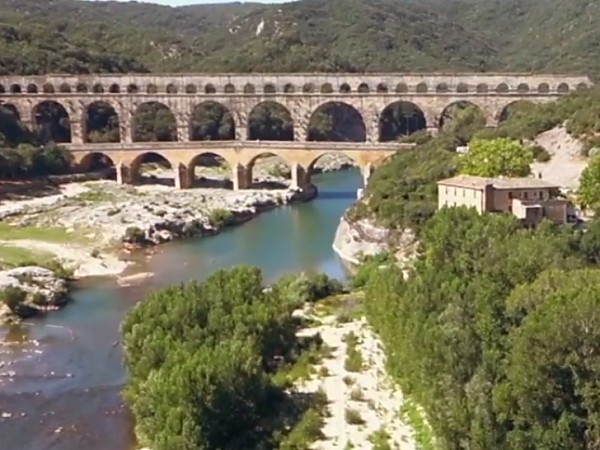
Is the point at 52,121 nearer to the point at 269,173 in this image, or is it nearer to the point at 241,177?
the point at 269,173

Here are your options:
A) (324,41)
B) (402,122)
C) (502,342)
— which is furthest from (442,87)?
(324,41)

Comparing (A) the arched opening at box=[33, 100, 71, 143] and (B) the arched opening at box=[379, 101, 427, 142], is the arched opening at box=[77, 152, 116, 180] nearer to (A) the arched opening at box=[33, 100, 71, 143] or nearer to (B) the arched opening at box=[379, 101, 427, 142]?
(A) the arched opening at box=[33, 100, 71, 143]

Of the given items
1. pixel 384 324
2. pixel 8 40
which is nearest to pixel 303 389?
pixel 384 324

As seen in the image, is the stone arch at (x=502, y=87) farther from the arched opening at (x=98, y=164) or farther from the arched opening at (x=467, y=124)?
the arched opening at (x=98, y=164)

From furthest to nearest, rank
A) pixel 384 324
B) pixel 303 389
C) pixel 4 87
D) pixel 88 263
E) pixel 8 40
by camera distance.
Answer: pixel 8 40
pixel 4 87
pixel 88 263
pixel 384 324
pixel 303 389

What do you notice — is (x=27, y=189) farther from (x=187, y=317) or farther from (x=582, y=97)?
(x=187, y=317)

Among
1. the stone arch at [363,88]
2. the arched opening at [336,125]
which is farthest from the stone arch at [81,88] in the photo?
the stone arch at [363,88]

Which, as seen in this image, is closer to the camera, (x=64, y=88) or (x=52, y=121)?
(x=64, y=88)
